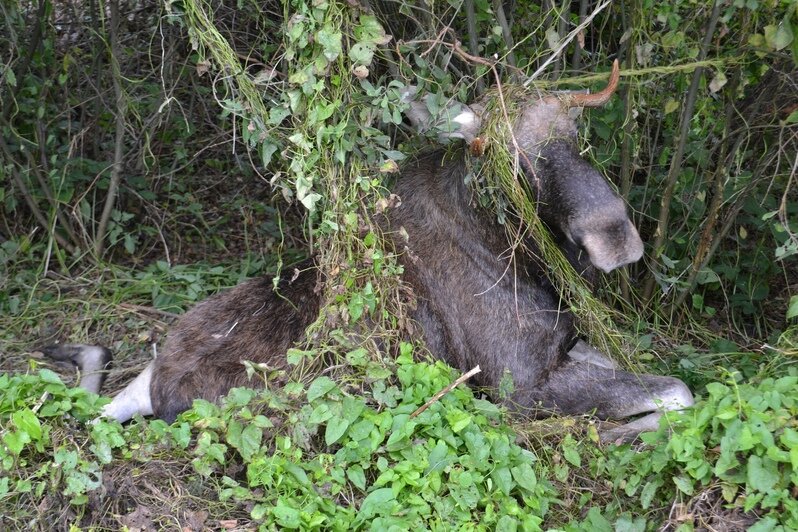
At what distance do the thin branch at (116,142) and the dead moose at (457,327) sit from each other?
197cm

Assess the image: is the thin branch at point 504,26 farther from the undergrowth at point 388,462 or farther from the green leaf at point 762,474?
the green leaf at point 762,474

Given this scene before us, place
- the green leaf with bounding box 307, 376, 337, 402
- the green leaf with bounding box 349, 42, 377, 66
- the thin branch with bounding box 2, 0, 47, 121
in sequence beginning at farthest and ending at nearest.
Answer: the thin branch with bounding box 2, 0, 47, 121 < the green leaf with bounding box 349, 42, 377, 66 < the green leaf with bounding box 307, 376, 337, 402

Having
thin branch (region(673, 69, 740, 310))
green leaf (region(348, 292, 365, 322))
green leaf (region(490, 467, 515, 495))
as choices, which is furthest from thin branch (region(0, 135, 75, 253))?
thin branch (region(673, 69, 740, 310))

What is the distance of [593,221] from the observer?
4.40 metres

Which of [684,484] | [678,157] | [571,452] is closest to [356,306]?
[571,452]

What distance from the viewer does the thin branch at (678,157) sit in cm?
512

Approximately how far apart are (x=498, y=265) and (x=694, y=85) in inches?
62.3

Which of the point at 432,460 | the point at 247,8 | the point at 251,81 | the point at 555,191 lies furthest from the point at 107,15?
the point at 432,460

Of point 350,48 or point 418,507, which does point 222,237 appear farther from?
point 418,507

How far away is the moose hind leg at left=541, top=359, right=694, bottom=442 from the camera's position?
4.95 metres

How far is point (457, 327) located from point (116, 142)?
3.18m

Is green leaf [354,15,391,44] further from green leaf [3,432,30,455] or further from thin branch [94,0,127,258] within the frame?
thin branch [94,0,127,258]

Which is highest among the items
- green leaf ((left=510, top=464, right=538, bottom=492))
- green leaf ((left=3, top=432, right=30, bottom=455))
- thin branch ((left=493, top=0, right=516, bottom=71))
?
thin branch ((left=493, top=0, right=516, bottom=71))

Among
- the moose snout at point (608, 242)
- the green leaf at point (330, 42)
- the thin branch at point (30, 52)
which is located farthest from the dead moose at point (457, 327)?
the thin branch at point (30, 52)
